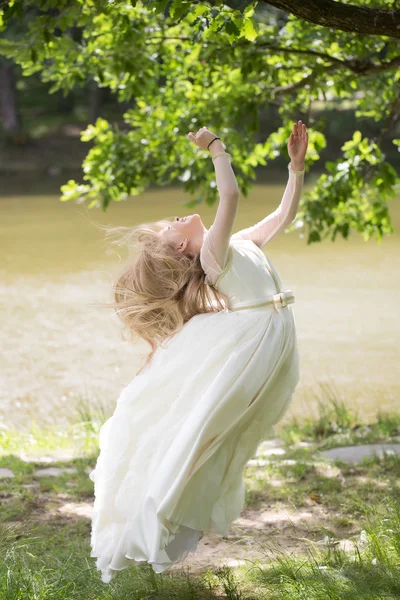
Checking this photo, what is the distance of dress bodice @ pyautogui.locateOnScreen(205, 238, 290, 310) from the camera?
3082 millimetres

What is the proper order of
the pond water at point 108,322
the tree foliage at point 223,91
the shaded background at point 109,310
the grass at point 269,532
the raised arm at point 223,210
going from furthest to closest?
the shaded background at point 109,310 → the pond water at point 108,322 → the tree foliage at point 223,91 → the raised arm at point 223,210 → the grass at point 269,532

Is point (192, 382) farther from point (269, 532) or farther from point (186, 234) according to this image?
point (269, 532)

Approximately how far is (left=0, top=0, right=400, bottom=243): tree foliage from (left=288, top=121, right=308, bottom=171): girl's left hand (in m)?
2.34

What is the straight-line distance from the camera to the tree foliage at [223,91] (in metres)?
5.89

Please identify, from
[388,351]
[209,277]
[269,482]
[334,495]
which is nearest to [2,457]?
[269,482]

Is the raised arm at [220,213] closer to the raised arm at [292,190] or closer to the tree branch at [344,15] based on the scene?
the raised arm at [292,190]

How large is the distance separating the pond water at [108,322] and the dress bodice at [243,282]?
6.16 ft

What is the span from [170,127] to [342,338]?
4.21 m

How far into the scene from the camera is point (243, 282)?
10.1 feet

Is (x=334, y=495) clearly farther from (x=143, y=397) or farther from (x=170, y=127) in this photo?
(x=170, y=127)

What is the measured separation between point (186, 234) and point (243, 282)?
1.07ft

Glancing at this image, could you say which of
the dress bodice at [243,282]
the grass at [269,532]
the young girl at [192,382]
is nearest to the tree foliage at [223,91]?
the grass at [269,532]

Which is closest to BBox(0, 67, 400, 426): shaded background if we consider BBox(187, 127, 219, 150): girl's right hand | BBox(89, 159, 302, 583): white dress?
BBox(187, 127, 219, 150): girl's right hand

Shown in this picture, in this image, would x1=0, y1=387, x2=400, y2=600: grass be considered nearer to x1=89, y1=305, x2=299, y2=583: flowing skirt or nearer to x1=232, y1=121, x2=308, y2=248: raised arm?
x1=89, y1=305, x2=299, y2=583: flowing skirt
